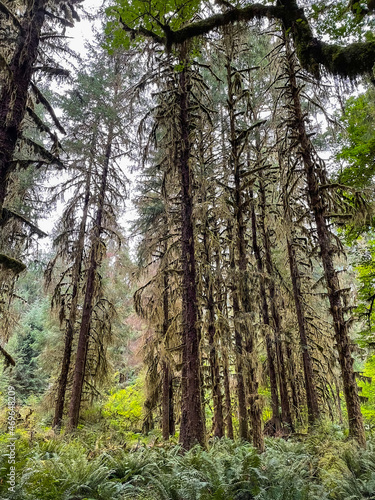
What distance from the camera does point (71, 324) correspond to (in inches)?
400

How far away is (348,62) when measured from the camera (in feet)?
14.1

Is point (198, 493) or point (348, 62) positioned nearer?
point (198, 493)

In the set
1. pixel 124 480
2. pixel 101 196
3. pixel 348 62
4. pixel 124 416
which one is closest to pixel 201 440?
pixel 124 480

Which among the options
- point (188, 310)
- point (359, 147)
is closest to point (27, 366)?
point (188, 310)

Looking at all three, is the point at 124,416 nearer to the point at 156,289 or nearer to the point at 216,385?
the point at 216,385

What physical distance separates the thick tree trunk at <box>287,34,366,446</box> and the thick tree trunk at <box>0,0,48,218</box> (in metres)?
5.42

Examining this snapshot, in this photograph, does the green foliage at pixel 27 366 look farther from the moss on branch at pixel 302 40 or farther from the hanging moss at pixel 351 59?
the hanging moss at pixel 351 59

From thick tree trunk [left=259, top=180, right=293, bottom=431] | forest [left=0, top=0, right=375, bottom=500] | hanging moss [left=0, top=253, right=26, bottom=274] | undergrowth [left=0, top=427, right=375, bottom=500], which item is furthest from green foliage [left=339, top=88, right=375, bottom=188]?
hanging moss [left=0, top=253, right=26, bottom=274]

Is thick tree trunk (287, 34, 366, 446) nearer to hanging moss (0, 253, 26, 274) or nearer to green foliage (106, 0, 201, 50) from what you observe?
green foliage (106, 0, 201, 50)

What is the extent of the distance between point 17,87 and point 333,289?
7.12m

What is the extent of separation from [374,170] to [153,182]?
7.04 metres

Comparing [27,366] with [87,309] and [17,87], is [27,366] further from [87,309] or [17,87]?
[17,87]

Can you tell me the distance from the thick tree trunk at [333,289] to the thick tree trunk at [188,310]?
2.63 metres

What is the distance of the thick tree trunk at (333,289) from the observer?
5.79 meters
